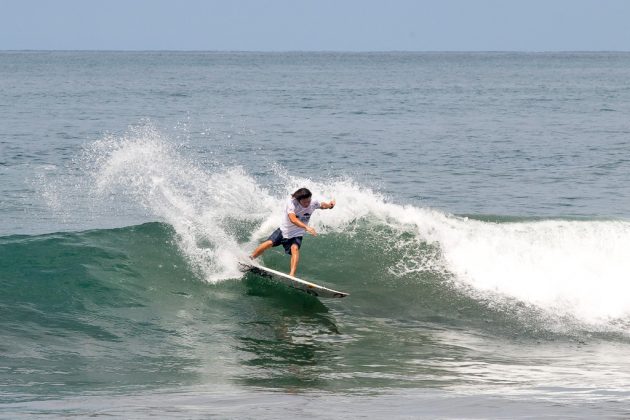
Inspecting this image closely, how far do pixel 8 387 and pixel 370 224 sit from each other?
9.74m

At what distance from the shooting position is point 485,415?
9242mm

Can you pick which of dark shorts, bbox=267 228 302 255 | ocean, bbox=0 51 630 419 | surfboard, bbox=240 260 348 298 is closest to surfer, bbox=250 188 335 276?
dark shorts, bbox=267 228 302 255

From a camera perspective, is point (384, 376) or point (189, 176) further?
point (189, 176)

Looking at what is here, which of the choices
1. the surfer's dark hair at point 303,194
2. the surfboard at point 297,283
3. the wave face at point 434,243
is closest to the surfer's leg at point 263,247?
the surfboard at point 297,283

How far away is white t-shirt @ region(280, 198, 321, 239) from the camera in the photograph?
15078 mm

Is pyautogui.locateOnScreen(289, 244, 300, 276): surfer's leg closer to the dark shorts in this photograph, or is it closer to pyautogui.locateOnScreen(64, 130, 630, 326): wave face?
the dark shorts

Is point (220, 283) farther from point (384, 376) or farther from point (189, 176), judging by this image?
point (189, 176)

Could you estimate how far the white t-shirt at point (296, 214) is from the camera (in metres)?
15.1

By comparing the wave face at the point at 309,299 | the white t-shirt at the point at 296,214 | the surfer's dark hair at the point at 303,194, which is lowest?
the wave face at the point at 309,299

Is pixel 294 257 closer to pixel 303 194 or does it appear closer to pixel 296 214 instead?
pixel 296 214

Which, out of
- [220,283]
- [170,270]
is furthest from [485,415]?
[170,270]

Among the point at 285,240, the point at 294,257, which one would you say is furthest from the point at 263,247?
the point at 294,257

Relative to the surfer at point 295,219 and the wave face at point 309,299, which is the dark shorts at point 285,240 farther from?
the wave face at point 309,299

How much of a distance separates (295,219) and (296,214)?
0.29 meters
